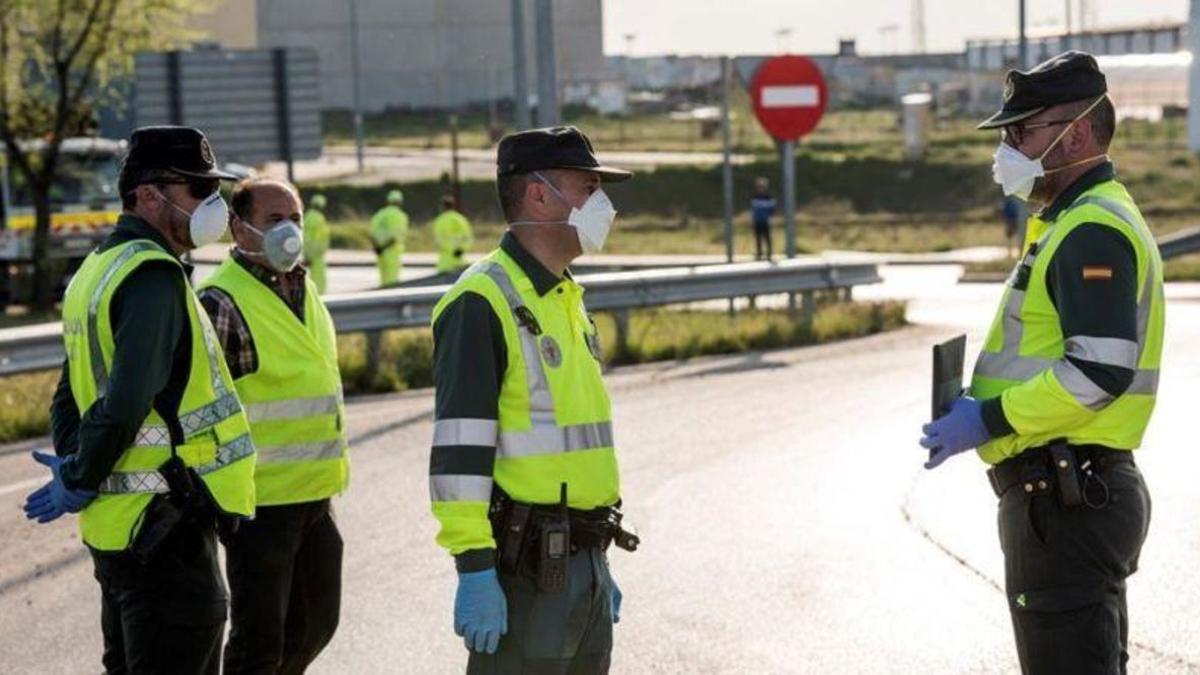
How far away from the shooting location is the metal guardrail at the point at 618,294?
15305 mm

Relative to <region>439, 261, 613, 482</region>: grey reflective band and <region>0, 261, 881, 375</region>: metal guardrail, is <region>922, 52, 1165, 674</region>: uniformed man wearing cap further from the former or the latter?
<region>0, 261, 881, 375</region>: metal guardrail

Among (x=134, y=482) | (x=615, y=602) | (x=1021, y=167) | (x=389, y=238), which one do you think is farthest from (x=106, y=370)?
(x=389, y=238)

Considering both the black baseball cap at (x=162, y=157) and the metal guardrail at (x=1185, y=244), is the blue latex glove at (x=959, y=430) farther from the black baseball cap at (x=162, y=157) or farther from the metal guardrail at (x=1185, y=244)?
the metal guardrail at (x=1185, y=244)

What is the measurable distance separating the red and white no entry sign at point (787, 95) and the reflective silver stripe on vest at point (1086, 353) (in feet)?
53.7

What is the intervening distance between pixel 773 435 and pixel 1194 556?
15.1 ft

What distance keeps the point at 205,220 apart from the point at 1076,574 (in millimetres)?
2436

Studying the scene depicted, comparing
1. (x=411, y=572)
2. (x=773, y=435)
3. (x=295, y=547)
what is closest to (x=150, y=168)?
(x=295, y=547)

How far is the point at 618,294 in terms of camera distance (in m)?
19.7

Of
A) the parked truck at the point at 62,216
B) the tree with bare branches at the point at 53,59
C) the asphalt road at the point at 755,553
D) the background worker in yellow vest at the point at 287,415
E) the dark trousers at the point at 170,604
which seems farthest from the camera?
the parked truck at the point at 62,216

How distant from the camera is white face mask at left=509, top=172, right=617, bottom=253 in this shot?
5.62 metres

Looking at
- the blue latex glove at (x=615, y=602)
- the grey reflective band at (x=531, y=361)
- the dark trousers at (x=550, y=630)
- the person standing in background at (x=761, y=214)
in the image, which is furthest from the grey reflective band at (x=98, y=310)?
the person standing in background at (x=761, y=214)

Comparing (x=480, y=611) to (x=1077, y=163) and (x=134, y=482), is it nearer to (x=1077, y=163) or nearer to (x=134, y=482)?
(x=134, y=482)

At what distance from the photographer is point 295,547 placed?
696 centimetres

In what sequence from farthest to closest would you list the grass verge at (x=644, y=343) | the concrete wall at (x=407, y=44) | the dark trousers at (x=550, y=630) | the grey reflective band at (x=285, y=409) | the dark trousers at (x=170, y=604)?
the concrete wall at (x=407, y=44)
the grass verge at (x=644, y=343)
the grey reflective band at (x=285, y=409)
the dark trousers at (x=170, y=604)
the dark trousers at (x=550, y=630)
